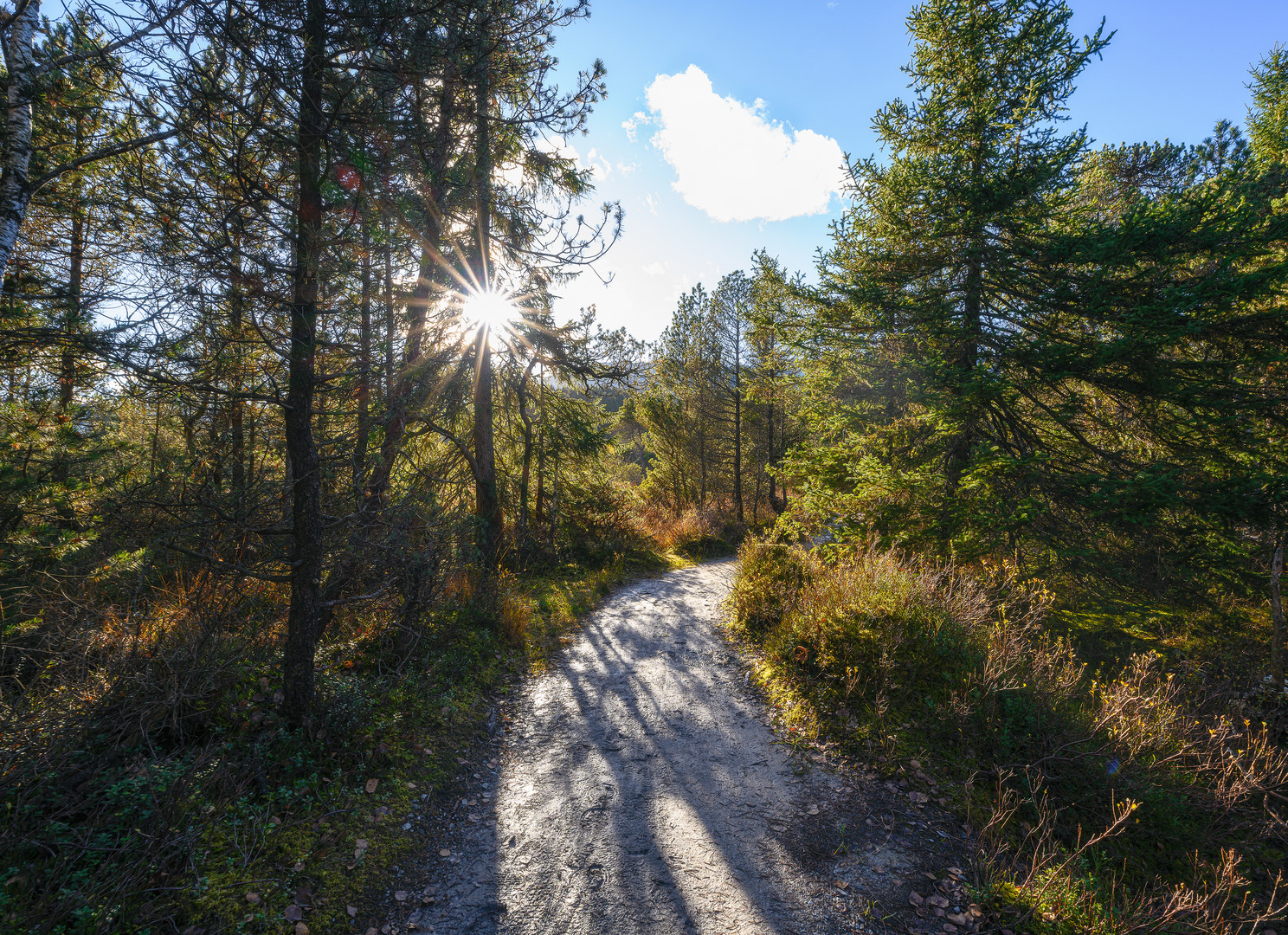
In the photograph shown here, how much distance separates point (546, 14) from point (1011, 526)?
10.1m

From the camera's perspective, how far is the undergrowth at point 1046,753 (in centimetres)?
333

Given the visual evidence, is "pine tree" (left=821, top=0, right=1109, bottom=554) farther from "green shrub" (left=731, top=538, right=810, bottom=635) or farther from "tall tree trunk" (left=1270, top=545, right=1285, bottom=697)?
"tall tree trunk" (left=1270, top=545, right=1285, bottom=697)

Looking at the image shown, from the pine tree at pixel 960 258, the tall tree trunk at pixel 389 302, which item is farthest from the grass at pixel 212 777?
the pine tree at pixel 960 258

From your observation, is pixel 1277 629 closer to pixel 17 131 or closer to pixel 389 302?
pixel 389 302

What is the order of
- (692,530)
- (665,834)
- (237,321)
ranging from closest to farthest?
(237,321)
(665,834)
(692,530)

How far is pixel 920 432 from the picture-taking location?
375 inches

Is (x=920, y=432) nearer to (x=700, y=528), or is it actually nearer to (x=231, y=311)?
(x=700, y=528)

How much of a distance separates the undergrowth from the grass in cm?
442

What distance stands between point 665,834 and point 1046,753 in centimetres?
393

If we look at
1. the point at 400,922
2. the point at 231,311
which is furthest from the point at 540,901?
the point at 231,311

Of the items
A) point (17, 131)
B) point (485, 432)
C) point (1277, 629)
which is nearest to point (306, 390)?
point (17, 131)

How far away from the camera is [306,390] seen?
3.79m

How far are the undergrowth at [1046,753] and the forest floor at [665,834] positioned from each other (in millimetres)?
469

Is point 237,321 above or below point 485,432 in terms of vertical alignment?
above
